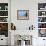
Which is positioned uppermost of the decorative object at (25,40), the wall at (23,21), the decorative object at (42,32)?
the wall at (23,21)

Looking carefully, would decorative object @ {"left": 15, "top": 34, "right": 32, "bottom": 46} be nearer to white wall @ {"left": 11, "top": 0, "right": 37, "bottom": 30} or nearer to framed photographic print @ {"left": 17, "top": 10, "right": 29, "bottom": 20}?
white wall @ {"left": 11, "top": 0, "right": 37, "bottom": 30}

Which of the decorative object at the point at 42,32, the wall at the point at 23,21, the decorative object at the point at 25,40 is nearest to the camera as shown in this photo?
the decorative object at the point at 25,40

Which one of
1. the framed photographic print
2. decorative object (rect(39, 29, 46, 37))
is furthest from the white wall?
decorative object (rect(39, 29, 46, 37))

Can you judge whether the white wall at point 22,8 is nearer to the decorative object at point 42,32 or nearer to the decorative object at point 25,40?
the decorative object at point 25,40

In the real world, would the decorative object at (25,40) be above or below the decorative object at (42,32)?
below

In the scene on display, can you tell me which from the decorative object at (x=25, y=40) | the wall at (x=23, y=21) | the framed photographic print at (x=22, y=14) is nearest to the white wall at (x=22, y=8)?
the wall at (x=23, y=21)

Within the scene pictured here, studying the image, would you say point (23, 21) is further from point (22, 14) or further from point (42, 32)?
point (42, 32)

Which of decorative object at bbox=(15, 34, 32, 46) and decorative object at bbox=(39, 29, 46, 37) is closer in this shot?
decorative object at bbox=(15, 34, 32, 46)

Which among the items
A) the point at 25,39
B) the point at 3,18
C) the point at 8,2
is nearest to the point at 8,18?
the point at 3,18

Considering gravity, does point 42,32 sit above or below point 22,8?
below

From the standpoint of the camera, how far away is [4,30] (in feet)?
22.8

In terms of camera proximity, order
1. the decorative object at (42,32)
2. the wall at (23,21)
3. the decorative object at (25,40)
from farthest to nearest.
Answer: the decorative object at (42,32) < the wall at (23,21) < the decorative object at (25,40)

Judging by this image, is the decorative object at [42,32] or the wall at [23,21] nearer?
the wall at [23,21]

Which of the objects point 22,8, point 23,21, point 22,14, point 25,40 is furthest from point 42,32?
point 22,8
